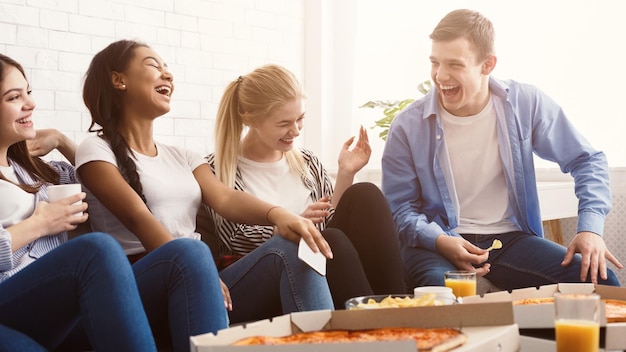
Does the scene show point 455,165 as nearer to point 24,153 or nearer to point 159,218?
point 159,218

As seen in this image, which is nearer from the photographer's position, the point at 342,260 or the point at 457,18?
the point at 342,260

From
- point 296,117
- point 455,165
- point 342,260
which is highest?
point 296,117

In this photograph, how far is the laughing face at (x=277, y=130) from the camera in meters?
2.61

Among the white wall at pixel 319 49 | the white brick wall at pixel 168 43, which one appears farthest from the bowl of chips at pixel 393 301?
the white wall at pixel 319 49

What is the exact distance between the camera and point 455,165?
8.52 feet

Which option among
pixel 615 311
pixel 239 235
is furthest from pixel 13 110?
pixel 615 311

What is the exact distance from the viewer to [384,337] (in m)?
1.07

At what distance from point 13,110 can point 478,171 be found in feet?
4.96

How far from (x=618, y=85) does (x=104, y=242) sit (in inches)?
115

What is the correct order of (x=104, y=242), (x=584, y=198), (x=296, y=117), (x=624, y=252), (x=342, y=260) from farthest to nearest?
(x=624, y=252), (x=296, y=117), (x=584, y=198), (x=342, y=260), (x=104, y=242)

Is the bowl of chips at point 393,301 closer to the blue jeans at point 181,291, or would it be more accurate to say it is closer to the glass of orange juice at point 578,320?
the glass of orange juice at point 578,320

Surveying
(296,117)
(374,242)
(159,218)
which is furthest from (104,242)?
(296,117)

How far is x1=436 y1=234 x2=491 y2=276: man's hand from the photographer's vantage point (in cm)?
224

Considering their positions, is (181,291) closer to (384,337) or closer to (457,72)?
(384,337)
